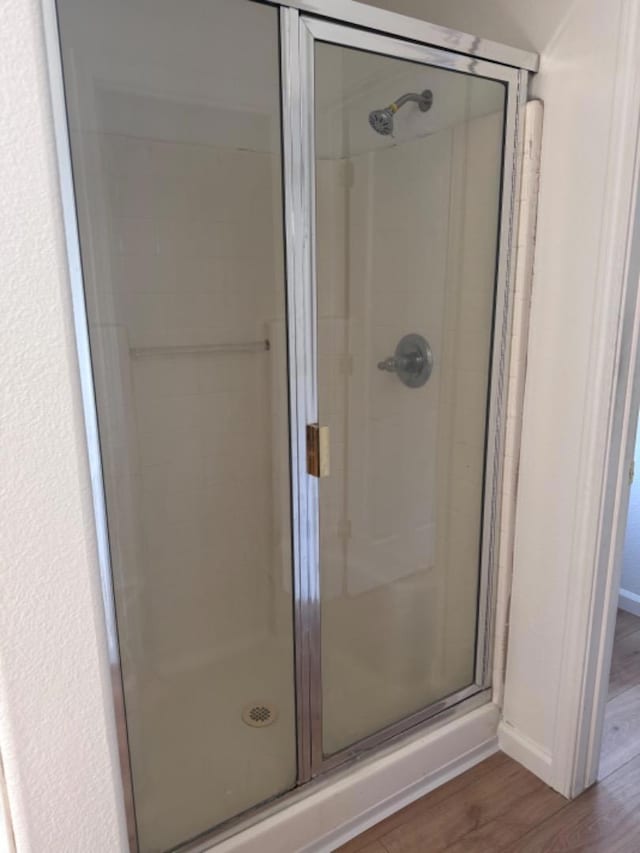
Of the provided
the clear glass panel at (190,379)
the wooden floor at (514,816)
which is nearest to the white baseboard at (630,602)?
the wooden floor at (514,816)

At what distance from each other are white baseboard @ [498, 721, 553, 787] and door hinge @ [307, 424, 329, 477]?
1.02m

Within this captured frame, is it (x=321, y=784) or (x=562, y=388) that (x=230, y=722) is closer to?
(x=321, y=784)

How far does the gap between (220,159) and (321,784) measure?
1.69 m

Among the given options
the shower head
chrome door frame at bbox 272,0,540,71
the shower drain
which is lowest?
the shower drain

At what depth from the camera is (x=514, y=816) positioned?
154 centimetres

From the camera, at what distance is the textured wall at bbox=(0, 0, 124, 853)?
1.80 feet

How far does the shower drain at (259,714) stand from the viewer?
1.60 metres

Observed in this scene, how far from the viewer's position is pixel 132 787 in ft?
4.09

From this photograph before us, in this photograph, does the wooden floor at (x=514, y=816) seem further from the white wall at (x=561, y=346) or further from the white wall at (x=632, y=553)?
the white wall at (x=632, y=553)

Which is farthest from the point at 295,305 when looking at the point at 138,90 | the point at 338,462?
the point at 138,90

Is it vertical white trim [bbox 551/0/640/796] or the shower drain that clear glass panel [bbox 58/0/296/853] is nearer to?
the shower drain

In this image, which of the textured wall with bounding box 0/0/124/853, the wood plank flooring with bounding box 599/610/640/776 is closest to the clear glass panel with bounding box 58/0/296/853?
the textured wall with bounding box 0/0/124/853

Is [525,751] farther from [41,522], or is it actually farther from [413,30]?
[413,30]

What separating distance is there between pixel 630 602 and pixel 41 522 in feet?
8.38
